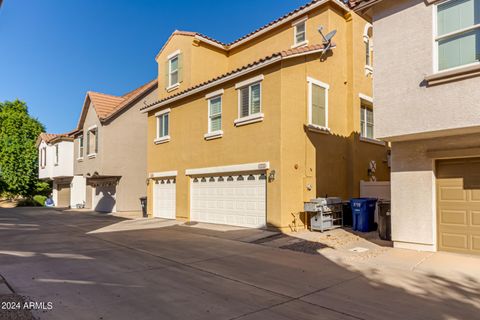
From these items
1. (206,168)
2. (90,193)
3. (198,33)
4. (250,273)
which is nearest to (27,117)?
(90,193)

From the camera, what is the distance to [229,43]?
19234mm

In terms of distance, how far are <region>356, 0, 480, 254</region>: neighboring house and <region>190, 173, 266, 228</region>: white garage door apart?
5.09 metres

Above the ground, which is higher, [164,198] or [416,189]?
[416,189]

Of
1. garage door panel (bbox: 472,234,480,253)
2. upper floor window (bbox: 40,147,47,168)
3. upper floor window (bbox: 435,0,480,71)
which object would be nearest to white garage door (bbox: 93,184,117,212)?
upper floor window (bbox: 40,147,47,168)

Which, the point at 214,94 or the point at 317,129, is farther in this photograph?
the point at 214,94

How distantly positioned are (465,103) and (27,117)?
4397 cm

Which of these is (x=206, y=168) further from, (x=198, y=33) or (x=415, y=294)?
(x=415, y=294)

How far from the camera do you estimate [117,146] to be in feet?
74.5

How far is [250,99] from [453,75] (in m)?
7.26

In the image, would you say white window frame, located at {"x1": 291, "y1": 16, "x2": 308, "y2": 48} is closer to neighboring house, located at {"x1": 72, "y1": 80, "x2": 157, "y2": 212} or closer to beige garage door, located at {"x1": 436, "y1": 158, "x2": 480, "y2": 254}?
beige garage door, located at {"x1": 436, "y1": 158, "x2": 480, "y2": 254}

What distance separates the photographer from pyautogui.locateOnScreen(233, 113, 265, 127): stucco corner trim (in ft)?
42.1

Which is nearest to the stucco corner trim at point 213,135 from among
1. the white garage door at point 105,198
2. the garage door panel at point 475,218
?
the garage door panel at point 475,218

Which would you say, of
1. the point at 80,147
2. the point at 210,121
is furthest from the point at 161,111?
the point at 80,147

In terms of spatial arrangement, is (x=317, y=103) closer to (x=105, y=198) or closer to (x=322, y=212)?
(x=322, y=212)
